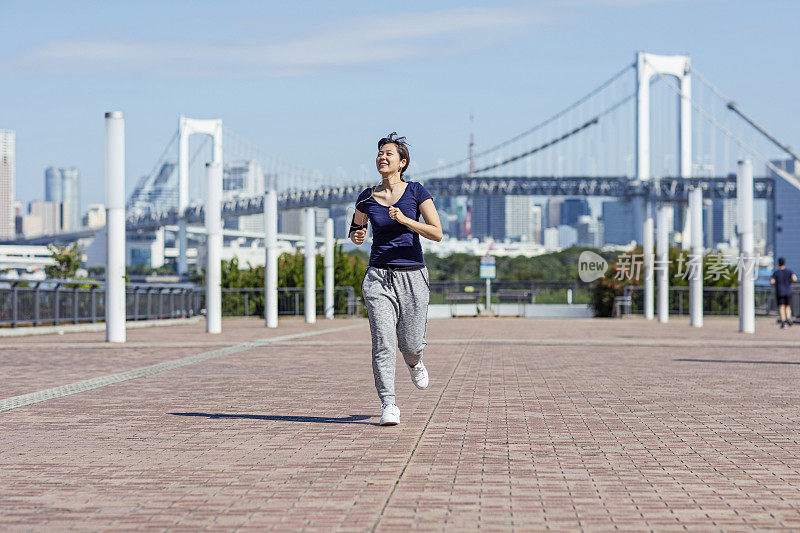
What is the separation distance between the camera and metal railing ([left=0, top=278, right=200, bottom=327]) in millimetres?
18203

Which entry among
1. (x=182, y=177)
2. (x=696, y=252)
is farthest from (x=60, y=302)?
(x=182, y=177)

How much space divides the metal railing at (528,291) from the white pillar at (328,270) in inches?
516

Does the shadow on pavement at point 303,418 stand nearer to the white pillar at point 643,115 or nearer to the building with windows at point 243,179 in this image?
the white pillar at point 643,115

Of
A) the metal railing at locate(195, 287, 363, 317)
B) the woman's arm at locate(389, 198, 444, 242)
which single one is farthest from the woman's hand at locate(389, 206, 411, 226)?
the metal railing at locate(195, 287, 363, 317)

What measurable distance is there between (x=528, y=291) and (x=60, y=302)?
30.1 metres

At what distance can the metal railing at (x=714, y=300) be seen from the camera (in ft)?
115

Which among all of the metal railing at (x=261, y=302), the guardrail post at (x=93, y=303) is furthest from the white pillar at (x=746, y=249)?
the metal railing at (x=261, y=302)

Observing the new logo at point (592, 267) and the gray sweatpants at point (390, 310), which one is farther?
the new logo at point (592, 267)

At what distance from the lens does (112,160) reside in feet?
53.7

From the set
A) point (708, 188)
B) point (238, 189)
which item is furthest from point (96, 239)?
point (708, 188)

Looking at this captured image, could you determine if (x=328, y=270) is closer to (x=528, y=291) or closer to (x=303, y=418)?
(x=528, y=291)

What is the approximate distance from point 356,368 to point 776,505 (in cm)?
686

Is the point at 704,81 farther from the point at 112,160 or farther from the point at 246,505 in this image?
the point at 246,505

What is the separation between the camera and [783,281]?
23094 mm
